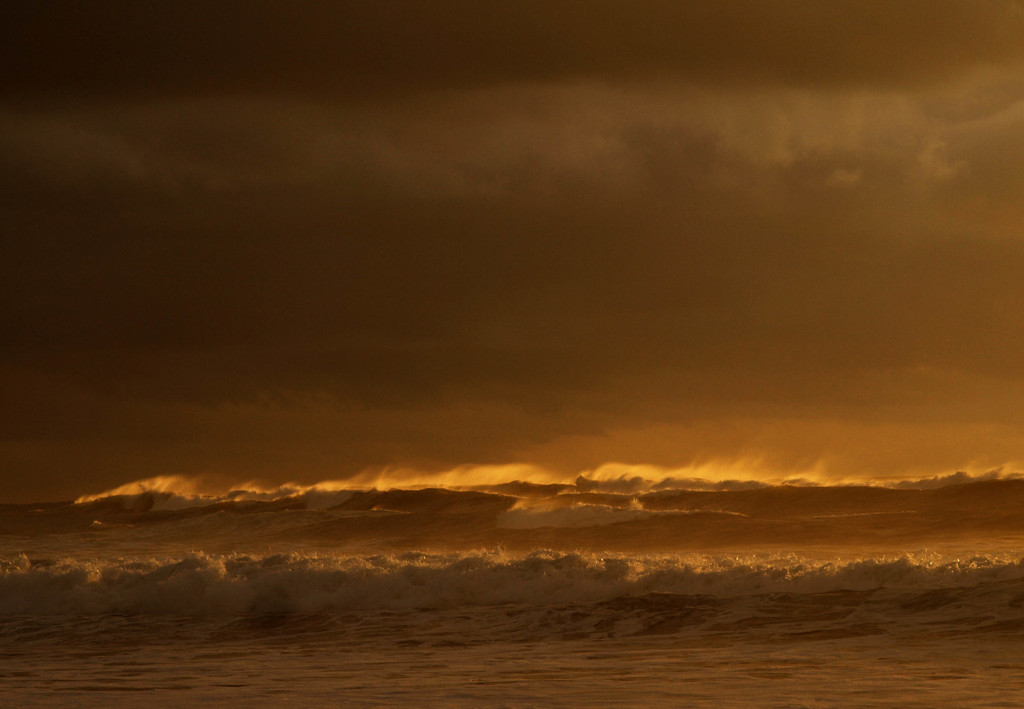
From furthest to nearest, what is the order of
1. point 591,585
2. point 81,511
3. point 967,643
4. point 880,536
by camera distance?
point 81,511
point 880,536
point 591,585
point 967,643

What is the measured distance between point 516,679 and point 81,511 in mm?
51360

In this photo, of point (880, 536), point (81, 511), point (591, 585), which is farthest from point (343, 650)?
point (81, 511)

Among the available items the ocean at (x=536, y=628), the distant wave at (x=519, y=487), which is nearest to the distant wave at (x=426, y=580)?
the ocean at (x=536, y=628)

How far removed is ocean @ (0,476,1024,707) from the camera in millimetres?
10320

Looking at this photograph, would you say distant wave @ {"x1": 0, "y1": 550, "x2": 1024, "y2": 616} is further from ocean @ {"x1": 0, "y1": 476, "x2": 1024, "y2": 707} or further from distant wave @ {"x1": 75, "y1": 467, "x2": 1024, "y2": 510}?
distant wave @ {"x1": 75, "y1": 467, "x2": 1024, "y2": 510}

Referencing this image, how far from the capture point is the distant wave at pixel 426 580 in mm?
15766

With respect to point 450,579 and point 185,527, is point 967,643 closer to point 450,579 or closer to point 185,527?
point 450,579

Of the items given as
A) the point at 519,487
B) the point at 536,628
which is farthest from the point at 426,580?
the point at 519,487

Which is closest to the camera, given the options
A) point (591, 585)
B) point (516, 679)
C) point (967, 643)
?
point (516, 679)

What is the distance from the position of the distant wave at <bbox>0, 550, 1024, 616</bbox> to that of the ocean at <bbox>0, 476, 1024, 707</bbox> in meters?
0.04

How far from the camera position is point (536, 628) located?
1506cm

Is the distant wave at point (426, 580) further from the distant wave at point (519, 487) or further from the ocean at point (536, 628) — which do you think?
the distant wave at point (519, 487)

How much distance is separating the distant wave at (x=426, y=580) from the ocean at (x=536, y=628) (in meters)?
0.04

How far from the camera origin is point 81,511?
56.6 metres
